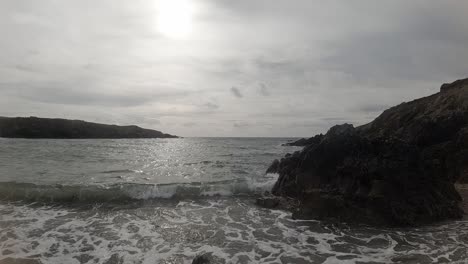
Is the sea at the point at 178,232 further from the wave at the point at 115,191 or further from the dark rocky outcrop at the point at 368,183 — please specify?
the dark rocky outcrop at the point at 368,183

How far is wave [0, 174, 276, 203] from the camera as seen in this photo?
14.4 meters

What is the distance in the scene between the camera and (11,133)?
276 feet

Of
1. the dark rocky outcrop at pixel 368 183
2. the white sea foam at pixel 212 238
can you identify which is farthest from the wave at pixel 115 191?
the dark rocky outcrop at pixel 368 183

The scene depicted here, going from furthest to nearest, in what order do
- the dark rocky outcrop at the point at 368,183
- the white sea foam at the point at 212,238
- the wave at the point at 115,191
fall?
1. the wave at the point at 115,191
2. the dark rocky outcrop at the point at 368,183
3. the white sea foam at the point at 212,238

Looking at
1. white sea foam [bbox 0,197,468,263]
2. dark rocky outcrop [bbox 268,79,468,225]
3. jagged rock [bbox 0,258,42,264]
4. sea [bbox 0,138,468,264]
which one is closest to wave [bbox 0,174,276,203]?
sea [bbox 0,138,468,264]

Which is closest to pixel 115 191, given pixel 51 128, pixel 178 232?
pixel 178 232

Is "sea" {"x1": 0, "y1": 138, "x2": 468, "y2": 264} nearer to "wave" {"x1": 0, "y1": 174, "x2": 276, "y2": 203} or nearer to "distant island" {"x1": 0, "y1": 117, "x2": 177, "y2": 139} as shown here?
"wave" {"x1": 0, "y1": 174, "x2": 276, "y2": 203}

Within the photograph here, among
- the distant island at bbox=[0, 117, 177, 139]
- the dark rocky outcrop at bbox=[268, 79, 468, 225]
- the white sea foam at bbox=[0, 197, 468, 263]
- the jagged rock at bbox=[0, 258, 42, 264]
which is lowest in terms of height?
the jagged rock at bbox=[0, 258, 42, 264]

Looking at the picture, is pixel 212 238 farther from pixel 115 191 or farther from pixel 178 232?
pixel 115 191

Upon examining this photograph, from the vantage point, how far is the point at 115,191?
49.8ft

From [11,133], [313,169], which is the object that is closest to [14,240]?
[313,169]

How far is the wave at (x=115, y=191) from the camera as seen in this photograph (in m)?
14.4

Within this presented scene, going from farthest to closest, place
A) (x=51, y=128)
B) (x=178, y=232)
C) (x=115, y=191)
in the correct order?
(x=51, y=128) → (x=115, y=191) → (x=178, y=232)

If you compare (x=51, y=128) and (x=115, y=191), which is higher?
(x=51, y=128)
